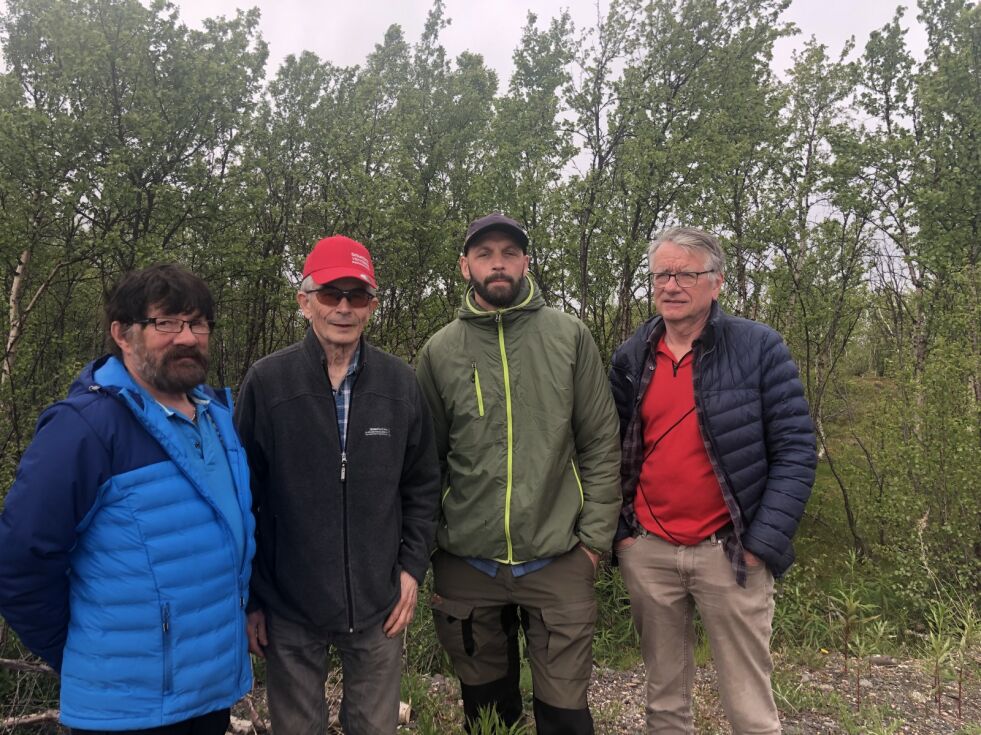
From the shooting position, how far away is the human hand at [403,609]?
2.38 metres

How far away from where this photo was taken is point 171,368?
75.1 inches

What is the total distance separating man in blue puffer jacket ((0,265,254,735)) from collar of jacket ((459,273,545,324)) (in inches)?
46.4

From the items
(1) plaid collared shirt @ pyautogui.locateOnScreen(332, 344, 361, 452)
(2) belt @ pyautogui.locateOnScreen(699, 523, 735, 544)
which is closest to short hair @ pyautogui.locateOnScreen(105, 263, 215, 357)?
(1) plaid collared shirt @ pyautogui.locateOnScreen(332, 344, 361, 452)

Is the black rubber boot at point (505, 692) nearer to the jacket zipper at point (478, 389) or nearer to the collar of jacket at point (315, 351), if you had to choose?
the jacket zipper at point (478, 389)

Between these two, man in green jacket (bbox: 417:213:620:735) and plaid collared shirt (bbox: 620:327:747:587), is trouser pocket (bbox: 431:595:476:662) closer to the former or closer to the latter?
man in green jacket (bbox: 417:213:620:735)

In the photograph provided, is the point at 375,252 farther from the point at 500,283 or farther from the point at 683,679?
the point at 683,679

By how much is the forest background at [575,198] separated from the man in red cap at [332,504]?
585 centimetres

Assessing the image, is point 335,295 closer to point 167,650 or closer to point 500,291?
point 500,291

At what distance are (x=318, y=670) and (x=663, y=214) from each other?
29.0ft

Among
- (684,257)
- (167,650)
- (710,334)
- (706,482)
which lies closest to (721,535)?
(706,482)

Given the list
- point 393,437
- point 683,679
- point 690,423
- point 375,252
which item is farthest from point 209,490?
point 375,252

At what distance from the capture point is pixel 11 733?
3652mm

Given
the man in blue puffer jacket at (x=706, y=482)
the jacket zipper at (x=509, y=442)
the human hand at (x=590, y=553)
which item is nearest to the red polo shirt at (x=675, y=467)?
the man in blue puffer jacket at (x=706, y=482)

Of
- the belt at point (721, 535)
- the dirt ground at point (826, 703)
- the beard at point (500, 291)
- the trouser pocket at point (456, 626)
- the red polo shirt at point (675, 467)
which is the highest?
the beard at point (500, 291)
